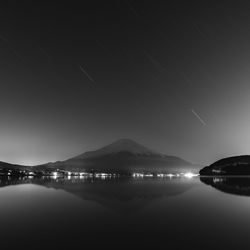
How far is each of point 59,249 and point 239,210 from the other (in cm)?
2653

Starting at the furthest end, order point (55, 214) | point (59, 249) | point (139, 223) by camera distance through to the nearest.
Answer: point (55, 214), point (139, 223), point (59, 249)

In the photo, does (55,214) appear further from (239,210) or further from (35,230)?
(239,210)

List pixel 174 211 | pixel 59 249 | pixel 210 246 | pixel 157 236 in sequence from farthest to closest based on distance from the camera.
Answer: pixel 174 211
pixel 157 236
pixel 210 246
pixel 59 249

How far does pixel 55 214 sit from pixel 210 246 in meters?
19.4

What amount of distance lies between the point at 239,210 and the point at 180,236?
59.8ft

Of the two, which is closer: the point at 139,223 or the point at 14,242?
the point at 14,242

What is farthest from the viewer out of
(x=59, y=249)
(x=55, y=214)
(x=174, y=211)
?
(x=174, y=211)

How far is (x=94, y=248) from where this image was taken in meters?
17.8

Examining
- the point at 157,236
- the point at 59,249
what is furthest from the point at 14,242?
the point at 157,236

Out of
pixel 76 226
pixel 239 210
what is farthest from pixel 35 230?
pixel 239 210

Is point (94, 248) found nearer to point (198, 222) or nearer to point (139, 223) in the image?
point (139, 223)

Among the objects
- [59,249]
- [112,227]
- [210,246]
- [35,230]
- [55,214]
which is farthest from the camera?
[55,214]

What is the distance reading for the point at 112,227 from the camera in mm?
25734

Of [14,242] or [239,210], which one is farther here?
[239,210]
